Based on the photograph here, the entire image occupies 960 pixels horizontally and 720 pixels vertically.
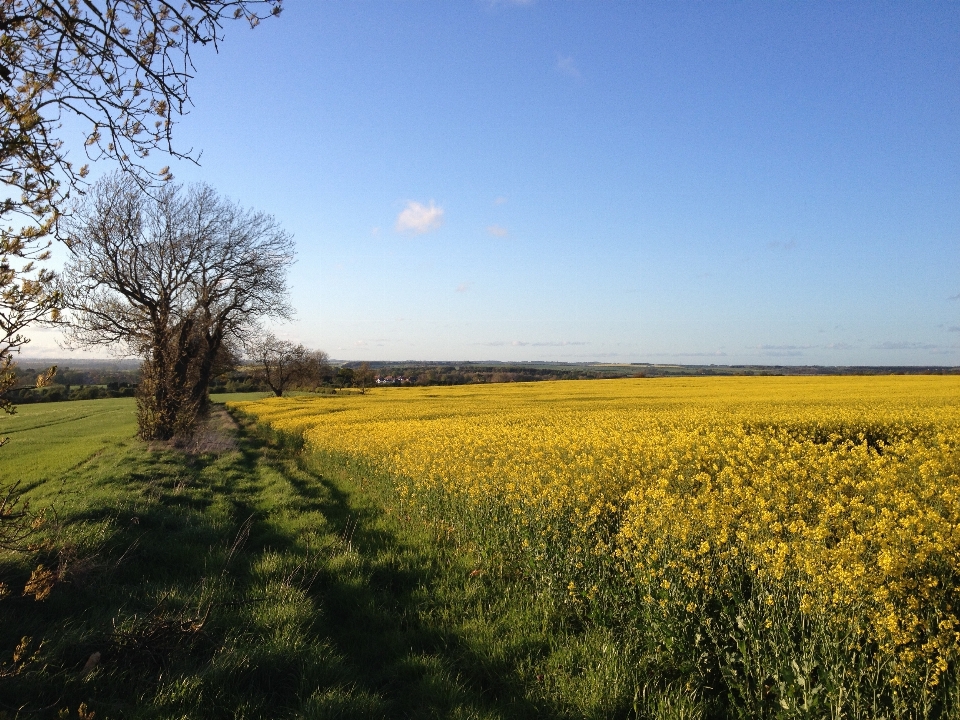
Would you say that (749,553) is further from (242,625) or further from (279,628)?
(242,625)

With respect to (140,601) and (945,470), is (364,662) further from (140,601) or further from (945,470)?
(945,470)

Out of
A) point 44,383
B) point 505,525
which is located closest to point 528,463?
point 505,525

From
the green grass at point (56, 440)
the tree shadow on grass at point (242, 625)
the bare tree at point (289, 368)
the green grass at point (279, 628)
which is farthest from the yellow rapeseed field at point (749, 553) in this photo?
the bare tree at point (289, 368)

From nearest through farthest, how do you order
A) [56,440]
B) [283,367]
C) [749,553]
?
[749,553] → [56,440] → [283,367]

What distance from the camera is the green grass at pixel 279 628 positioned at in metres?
3.12

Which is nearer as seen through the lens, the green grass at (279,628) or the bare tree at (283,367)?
the green grass at (279,628)

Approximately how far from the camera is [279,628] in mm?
3957

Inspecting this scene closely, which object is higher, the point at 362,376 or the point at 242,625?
the point at 362,376

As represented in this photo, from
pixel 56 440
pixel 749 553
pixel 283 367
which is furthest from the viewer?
pixel 283 367

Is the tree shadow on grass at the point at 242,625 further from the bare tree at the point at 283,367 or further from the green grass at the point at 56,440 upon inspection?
the bare tree at the point at 283,367

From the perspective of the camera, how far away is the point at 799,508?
4562mm

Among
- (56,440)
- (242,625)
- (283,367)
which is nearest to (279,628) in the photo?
(242,625)

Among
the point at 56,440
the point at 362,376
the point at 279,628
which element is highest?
the point at 362,376

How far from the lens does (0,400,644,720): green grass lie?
123 inches
